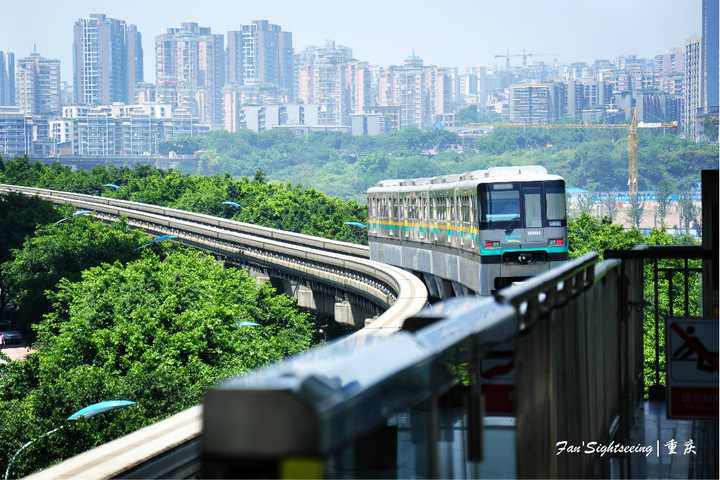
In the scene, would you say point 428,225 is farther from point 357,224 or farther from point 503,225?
point 357,224

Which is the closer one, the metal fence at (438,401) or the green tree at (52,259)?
the metal fence at (438,401)

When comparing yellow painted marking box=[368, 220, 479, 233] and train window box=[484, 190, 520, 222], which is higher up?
train window box=[484, 190, 520, 222]

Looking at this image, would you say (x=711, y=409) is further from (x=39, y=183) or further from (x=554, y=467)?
(x=39, y=183)

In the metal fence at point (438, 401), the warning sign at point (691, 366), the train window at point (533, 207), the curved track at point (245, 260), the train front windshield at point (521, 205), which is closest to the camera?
the metal fence at point (438, 401)

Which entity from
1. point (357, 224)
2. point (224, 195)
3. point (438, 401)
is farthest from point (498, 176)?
point (224, 195)

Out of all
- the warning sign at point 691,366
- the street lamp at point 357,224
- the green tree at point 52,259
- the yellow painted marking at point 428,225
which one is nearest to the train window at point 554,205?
the yellow painted marking at point 428,225

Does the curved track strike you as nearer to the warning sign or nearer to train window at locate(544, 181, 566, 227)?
the warning sign

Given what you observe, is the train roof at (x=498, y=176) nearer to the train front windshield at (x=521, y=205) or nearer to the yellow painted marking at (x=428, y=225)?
the train front windshield at (x=521, y=205)

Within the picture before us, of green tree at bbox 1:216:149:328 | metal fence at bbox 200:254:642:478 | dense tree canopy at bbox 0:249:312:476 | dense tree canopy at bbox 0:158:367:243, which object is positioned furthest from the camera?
dense tree canopy at bbox 0:158:367:243

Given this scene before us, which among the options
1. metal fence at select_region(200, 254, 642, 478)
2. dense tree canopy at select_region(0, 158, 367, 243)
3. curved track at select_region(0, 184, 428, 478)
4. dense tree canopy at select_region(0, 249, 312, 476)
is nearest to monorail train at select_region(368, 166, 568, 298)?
curved track at select_region(0, 184, 428, 478)
